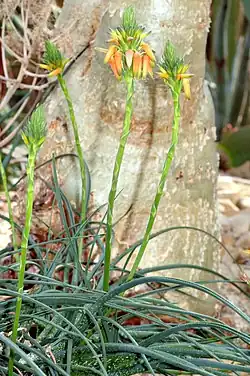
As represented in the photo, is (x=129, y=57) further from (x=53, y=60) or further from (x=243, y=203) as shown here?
(x=243, y=203)

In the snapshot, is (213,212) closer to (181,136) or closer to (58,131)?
(181,136)

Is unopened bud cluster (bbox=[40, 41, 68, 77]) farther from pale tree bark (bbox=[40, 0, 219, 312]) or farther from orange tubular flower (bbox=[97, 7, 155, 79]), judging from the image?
pale tree bark (bbox=[40, 0, 219, 312])

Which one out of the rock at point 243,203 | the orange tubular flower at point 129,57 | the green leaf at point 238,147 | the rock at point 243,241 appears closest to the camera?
the orange tubular flower at point 129,57

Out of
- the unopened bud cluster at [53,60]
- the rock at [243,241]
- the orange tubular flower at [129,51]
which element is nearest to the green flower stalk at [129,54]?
the orange tubular flower at [129,51]

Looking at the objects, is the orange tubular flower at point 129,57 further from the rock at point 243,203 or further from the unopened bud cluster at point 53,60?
the rock at point 243,203

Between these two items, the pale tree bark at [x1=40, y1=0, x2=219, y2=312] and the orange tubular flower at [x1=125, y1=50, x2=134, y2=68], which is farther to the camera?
the pale tree bark at [x1=40, y1=0, x2=219, y2=312]

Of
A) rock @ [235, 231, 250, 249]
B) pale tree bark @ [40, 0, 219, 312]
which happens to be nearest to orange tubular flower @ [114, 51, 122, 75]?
pale tree bark @ [40, 0, 219, 312]

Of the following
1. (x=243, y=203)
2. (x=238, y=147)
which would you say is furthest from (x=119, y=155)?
(x=238, y=147)
